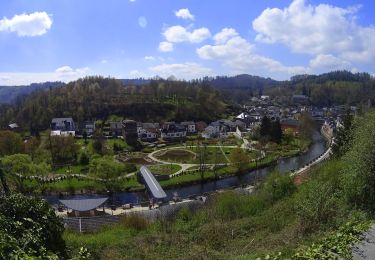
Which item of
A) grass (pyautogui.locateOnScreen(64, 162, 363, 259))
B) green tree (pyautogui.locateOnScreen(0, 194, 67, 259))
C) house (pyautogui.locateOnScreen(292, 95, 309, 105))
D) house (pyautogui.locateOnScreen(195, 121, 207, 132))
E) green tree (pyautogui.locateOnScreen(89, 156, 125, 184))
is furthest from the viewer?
house (pyautogui.locateOnScreen(292, 95, 309, 105))

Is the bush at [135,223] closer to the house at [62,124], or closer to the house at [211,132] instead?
the house at [211,132]

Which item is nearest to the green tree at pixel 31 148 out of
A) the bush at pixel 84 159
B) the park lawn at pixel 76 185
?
the bush at pixel 84 159

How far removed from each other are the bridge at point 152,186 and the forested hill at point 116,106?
1601 inches

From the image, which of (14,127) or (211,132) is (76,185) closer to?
(211,132)

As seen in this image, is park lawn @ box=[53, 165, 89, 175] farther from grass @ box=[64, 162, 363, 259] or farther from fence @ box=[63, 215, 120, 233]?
grass @ box=[64, 162, 363, 259]

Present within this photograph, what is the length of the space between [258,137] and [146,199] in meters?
30.3

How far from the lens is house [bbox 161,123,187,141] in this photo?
205 ft

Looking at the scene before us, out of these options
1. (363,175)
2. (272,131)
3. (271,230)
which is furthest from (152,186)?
(272,131)

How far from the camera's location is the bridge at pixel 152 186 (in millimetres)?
29453

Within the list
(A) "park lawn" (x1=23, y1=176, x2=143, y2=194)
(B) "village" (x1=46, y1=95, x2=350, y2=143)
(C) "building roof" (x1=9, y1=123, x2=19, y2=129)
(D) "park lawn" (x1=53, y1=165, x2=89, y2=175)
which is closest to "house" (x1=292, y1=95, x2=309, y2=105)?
(B) "village" (x1=46, y1=95, x2=350, y2=143)

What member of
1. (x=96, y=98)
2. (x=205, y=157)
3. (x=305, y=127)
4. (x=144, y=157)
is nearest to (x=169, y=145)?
(x=144, y=157)

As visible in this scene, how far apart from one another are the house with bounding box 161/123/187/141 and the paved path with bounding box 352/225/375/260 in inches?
2097

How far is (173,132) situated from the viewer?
63.5 m

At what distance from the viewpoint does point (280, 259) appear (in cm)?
758
